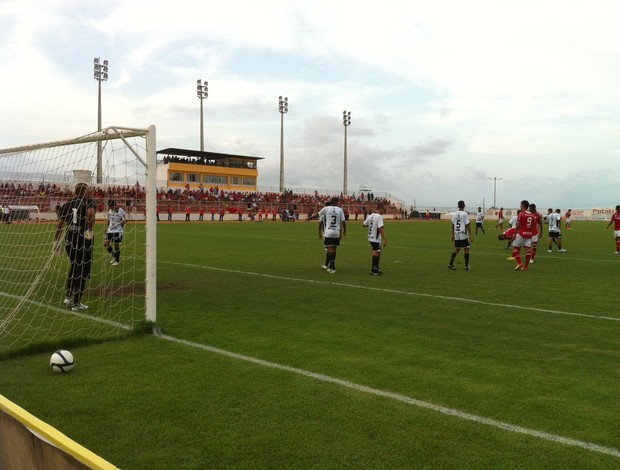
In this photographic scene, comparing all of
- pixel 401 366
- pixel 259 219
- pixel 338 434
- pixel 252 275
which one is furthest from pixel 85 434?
pixel 259 219

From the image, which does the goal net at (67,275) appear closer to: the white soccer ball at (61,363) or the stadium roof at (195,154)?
the white soccer ball at (61,363)

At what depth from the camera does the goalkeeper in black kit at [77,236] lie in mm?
9531

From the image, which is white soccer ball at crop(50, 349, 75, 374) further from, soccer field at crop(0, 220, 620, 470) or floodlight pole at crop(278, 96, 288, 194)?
floodlight pole at crop(278, 96, 288, 194)

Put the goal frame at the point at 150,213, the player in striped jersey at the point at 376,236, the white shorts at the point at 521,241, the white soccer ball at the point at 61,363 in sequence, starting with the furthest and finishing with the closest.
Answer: the white shorts at the point at 521,241, the player in striped jersey at the point at 376,236, the goal frame at the point at 150,213, the white soccer ball at the point at 61,363

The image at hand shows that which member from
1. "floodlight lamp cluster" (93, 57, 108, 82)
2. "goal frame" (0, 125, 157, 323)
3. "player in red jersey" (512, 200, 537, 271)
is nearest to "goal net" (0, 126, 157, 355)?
"goal frame" (0, 125, 157, 323)

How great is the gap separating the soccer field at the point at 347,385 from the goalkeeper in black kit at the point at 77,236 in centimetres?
144

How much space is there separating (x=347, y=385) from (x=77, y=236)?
20.2 ft

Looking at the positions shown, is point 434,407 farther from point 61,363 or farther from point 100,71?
point 100,71

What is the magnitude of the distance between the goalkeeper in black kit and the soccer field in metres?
1.44

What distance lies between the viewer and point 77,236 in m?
9.64

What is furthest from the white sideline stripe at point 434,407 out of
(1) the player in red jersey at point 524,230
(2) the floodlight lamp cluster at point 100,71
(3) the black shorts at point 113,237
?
(2) the floodlight lamp cluster at point 100,71

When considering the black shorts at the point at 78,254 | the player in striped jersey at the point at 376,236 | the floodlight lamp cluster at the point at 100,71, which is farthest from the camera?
the floodlight lamp cluster at the point at 100,71

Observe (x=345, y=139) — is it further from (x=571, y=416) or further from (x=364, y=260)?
(x=571, y=416)

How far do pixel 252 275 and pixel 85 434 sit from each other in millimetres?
9860
